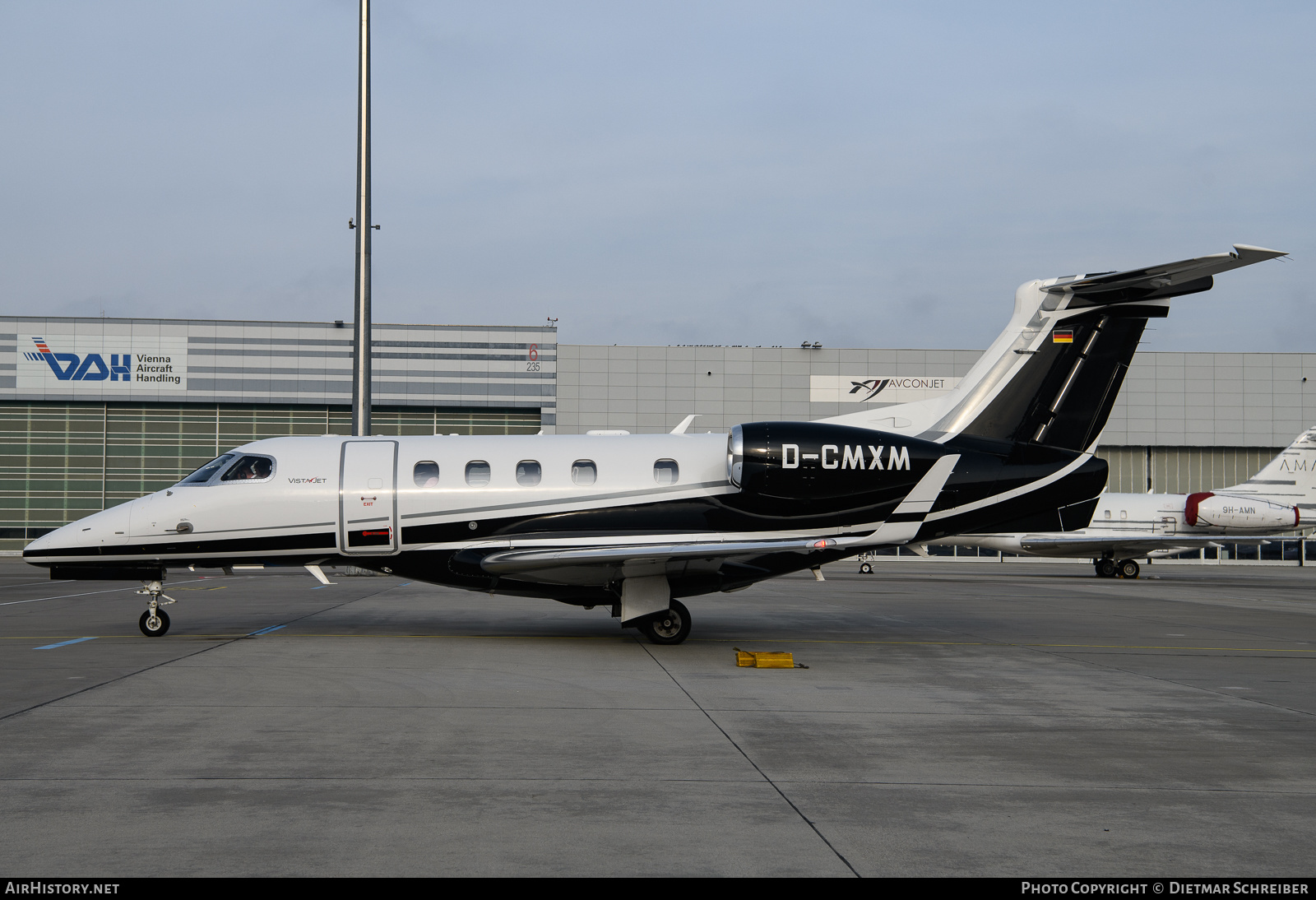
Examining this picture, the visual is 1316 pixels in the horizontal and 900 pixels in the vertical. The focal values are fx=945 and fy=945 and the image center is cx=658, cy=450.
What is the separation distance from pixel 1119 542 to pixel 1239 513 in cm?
487

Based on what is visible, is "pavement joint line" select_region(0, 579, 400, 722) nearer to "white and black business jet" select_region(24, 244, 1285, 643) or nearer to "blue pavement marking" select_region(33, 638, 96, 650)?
"white and black business jet" select_region(24, 244, 1285, 643)

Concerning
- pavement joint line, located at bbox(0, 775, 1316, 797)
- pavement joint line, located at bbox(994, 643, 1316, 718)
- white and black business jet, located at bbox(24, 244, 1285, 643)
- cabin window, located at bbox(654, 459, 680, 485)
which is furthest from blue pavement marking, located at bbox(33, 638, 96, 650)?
pavement joint line, located at bbox(994, 643, 1316, 718)

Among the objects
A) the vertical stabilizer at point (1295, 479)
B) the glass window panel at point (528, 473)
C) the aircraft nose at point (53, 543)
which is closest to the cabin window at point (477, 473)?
the glass window panel at point (528, 473)

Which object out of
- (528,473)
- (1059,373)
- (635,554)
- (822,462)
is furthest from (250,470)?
(1059,373)

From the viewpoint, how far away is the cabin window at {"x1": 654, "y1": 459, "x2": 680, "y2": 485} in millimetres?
14055

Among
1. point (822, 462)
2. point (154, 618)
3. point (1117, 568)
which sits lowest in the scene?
point (1117, 568)

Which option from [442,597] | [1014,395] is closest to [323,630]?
[442,597]

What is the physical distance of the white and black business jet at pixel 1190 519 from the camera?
37.5m

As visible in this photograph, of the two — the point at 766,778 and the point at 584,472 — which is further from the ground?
the point at 584,472

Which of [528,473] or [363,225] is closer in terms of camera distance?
[528,473]

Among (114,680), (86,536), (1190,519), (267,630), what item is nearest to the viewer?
(114,680)

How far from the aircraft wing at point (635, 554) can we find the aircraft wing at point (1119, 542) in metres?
27.3

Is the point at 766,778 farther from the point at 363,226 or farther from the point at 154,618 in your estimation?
the point at 363,226

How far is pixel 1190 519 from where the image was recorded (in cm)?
3791
